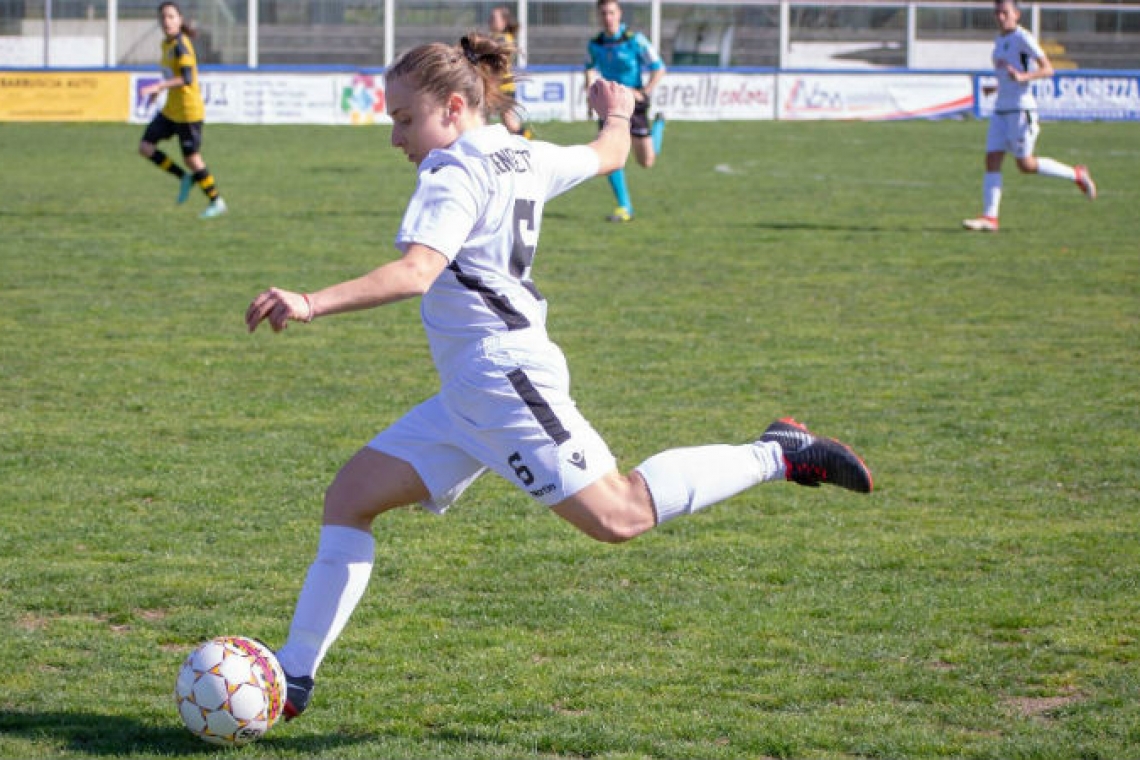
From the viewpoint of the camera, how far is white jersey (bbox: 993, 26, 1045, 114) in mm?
15984

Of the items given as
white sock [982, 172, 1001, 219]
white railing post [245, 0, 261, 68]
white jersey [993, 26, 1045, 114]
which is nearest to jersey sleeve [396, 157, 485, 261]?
white sock [982, 172, 1001, 219]

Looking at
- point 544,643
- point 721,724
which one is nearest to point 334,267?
point 544,643

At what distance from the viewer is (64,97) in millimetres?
32281

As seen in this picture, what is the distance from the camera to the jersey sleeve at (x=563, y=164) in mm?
4367

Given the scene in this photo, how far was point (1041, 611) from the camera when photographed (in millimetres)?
5277

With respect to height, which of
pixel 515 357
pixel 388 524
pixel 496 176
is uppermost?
pixel 496 176

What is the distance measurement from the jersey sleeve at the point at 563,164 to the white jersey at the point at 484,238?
0.23 ft

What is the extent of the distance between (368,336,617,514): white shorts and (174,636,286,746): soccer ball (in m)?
0.66

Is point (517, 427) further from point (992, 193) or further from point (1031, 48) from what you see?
point (1031, 48)

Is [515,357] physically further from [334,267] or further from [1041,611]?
[334,267]

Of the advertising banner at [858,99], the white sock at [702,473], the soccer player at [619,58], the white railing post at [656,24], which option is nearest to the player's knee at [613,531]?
the white sock at [702,473]

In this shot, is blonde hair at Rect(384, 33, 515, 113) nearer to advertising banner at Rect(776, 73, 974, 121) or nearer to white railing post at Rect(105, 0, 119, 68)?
advertising banner at Rect(776, 73, 974, 121)

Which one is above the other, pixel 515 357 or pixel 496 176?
pixel 496 176

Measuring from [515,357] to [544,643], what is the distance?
1.25m
